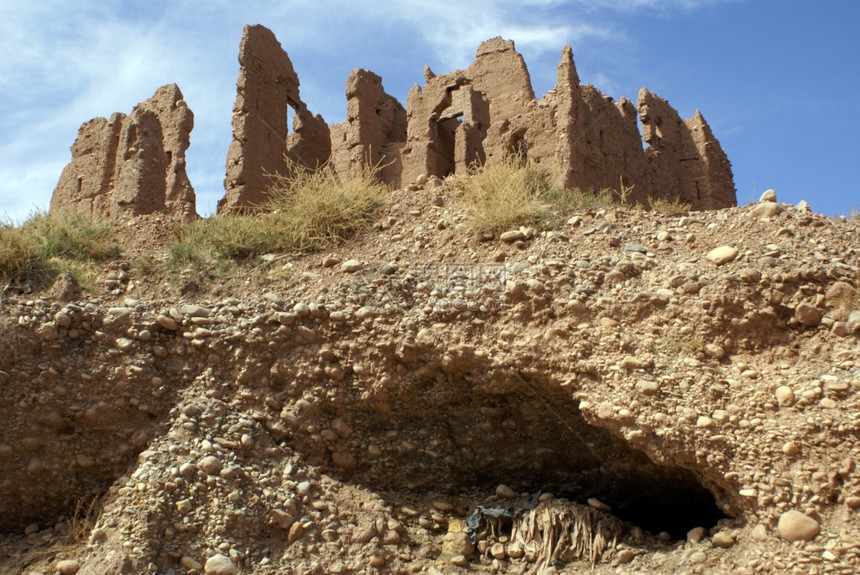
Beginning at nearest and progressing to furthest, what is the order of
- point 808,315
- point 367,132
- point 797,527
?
point 797,527, point 808,315, point 367,132

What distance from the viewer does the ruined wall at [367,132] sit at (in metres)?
15.5

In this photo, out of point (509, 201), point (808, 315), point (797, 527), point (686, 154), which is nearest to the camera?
point (797, 527)

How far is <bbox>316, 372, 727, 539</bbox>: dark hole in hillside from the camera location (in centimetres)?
604

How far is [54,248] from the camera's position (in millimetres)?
7988

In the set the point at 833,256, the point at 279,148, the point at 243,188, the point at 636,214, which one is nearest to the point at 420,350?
the point at 636,214

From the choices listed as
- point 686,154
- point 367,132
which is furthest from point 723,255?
point 686,154

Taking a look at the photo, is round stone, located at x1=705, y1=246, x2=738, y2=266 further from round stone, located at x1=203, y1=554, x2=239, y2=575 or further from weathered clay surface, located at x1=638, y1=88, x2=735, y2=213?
weathered clay surface, located at x1=638, y1=88, x2=735, y2=213

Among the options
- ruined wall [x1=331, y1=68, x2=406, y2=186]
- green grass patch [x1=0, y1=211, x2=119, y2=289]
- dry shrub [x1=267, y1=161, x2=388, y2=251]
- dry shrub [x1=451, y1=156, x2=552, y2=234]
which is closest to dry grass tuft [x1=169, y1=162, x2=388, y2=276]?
dry shrub [x1=267, y1=161, x2=388, y2=251]

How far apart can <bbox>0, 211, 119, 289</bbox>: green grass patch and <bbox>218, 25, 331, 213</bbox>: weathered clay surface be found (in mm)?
4278

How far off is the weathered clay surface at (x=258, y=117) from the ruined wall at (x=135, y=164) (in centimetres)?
91

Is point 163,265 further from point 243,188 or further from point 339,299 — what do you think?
point 243,188

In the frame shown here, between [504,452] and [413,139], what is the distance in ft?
31.7

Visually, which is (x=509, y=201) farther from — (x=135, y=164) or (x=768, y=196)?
(x=135, y=164)

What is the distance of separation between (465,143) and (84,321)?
9093 mm
